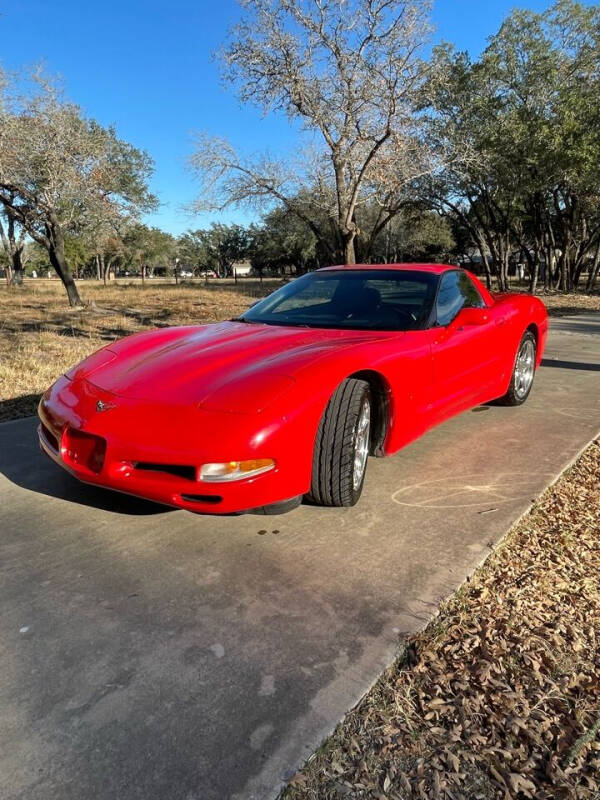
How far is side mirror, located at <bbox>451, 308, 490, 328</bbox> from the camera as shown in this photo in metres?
3.71

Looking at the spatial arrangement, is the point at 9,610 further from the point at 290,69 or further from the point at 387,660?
the point at 290,69

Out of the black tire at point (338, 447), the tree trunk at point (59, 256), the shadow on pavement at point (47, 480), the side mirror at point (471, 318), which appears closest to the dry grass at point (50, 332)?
the tree trunk at point (59, 256)

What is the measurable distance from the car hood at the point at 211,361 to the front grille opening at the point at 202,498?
0.41 metres

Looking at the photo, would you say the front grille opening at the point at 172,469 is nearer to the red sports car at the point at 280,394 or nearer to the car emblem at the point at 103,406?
the red sports car at the point at 280,394

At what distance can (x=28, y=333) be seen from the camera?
10.4 metres

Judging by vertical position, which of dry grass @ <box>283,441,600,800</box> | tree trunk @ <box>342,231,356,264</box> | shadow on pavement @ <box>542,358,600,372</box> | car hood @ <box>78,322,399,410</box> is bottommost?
dry grass @ <box>283,441,600,800</box>

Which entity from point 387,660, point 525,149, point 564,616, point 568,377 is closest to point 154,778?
point 387,660

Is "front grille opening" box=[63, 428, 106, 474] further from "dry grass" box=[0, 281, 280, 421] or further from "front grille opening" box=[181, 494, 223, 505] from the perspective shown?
"dry grass" box=[0, 281, 280, 421]

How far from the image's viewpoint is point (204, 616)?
7.02 feet

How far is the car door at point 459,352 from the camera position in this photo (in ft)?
11.8

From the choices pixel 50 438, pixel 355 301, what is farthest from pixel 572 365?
pixel 50 438

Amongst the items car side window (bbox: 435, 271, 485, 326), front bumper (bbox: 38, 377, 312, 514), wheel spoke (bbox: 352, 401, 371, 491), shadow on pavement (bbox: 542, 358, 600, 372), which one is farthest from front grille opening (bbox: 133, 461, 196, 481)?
shadow on pavement (bbox: 542, 358, 600, 372)

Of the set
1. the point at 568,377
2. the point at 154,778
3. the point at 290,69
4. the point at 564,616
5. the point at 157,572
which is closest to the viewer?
the point at 154,778

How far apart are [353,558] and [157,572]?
2.86 feet
